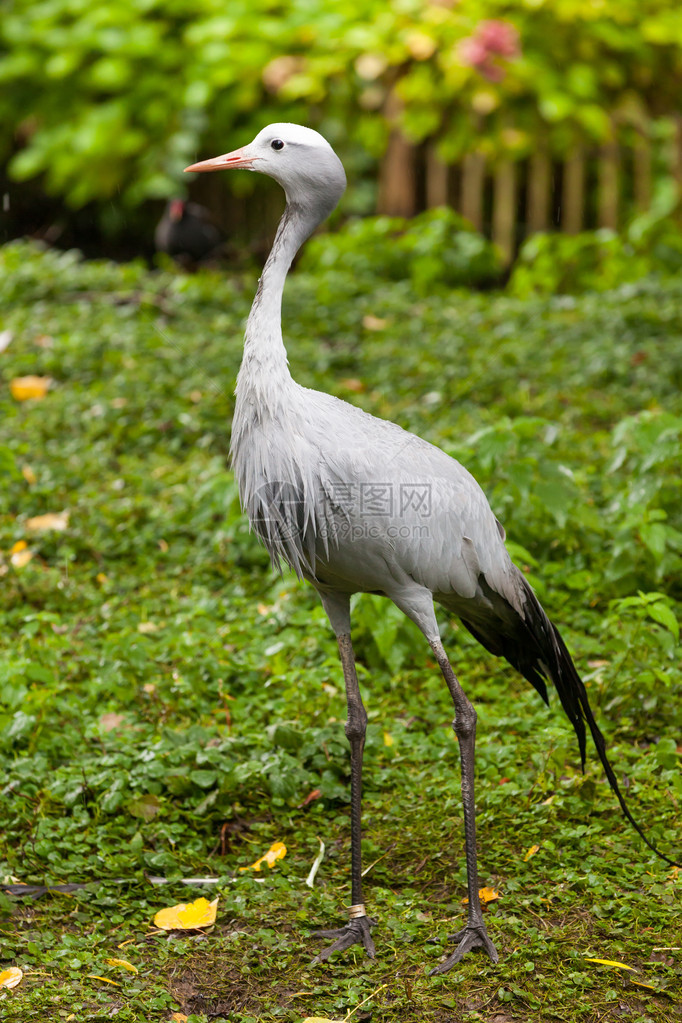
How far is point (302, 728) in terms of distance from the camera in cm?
349

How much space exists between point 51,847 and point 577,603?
2.17 m

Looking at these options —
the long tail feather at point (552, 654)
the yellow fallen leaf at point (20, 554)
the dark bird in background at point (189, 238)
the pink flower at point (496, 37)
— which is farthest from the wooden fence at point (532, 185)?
the long tail feather at point (552, 654)

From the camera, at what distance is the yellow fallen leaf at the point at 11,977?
249 centimetres

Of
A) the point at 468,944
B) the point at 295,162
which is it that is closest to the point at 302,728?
the point at 468,944

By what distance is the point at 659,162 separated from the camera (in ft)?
28.6

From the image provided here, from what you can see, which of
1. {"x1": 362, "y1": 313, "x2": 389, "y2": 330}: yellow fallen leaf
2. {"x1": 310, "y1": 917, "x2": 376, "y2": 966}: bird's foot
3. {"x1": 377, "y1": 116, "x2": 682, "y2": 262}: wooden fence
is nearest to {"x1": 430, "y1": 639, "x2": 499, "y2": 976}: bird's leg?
{"x1": 310, "y1": 917, "x2": 376, "y2": 966}: bird's foot

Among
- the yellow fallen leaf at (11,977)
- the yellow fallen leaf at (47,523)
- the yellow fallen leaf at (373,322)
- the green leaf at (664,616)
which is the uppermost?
the green leaf at (664,616)

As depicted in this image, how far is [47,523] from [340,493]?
2.61 meters

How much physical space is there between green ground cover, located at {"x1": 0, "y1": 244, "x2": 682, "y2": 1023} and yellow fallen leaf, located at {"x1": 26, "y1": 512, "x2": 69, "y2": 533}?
0.05 meters

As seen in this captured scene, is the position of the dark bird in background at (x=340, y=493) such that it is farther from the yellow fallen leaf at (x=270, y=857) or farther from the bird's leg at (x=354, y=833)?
the yellow fallen leaf at (x=270, y=857)

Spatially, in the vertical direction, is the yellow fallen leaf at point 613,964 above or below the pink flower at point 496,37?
below

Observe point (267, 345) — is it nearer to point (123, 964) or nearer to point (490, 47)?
point (123, 964)

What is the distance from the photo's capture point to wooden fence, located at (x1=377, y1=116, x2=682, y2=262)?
28.3 ft

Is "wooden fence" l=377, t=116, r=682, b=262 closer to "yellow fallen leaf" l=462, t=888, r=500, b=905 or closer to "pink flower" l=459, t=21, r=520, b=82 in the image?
"pink flower" l=459, t=21, r=520, b=82
